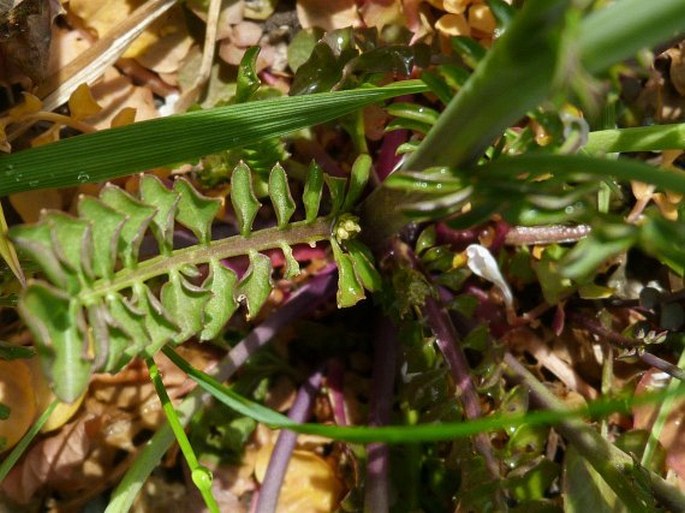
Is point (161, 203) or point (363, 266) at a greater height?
point (161, 203)

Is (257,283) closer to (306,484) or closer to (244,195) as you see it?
(244,195)

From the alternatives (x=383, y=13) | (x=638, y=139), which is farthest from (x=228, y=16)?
(x=638, y=139)

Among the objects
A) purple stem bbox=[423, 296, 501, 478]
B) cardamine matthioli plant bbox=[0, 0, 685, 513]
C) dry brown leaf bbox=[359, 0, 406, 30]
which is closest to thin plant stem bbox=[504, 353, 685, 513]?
cardamine matthioli plant bbox=[0, 0, 685, 513]

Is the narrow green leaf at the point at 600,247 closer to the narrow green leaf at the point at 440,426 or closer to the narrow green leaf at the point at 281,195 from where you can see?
the narrow green leaf at the point at 440,426

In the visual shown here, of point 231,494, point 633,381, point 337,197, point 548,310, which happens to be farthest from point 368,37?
point 231,494

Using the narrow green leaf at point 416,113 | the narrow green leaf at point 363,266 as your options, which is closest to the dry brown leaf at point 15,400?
the narrow green leaf at point 363,266

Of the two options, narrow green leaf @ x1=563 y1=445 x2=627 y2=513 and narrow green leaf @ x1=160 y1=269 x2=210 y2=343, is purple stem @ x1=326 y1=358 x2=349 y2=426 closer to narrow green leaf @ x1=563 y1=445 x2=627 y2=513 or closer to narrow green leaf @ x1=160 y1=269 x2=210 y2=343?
narrow green leaf @ x1=563 y1=445 x2=627 y2=513
